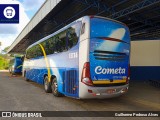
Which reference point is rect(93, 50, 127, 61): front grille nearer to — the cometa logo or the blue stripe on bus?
the cometa logo

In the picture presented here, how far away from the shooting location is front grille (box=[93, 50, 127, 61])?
7551 mm

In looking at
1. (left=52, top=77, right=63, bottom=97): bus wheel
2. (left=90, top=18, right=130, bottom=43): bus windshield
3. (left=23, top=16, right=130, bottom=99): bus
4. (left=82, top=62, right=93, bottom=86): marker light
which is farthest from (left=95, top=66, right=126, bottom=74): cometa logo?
(left=52, top=77, right=63, bottom=97): bus wheel

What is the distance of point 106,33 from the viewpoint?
7.81m

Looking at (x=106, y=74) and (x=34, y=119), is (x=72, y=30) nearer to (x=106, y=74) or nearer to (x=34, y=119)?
(x=106, y=74)

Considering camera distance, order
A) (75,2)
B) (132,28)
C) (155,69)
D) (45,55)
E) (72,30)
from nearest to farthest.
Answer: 1. (72,30)
2. (45,55)
3. (75,2)
4. (155,69)
5. (132,28)

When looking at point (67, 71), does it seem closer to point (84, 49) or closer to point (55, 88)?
point (84, 49)

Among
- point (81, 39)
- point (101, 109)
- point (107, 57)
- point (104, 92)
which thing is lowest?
point (101, 109)

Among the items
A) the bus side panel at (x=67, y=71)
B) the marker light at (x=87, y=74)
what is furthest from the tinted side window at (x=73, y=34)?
the marker light at (x=87, y=74)

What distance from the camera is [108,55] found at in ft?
25.5

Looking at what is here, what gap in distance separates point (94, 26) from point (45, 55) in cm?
475

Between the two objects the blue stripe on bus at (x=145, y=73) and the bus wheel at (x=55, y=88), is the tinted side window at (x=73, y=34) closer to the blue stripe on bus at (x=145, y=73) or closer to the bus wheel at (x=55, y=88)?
the bus wheel at (x=55, y=88)

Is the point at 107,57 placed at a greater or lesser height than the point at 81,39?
lesser

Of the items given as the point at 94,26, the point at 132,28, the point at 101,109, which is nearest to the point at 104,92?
the point at 101,109

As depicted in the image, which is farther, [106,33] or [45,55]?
[45,55]
